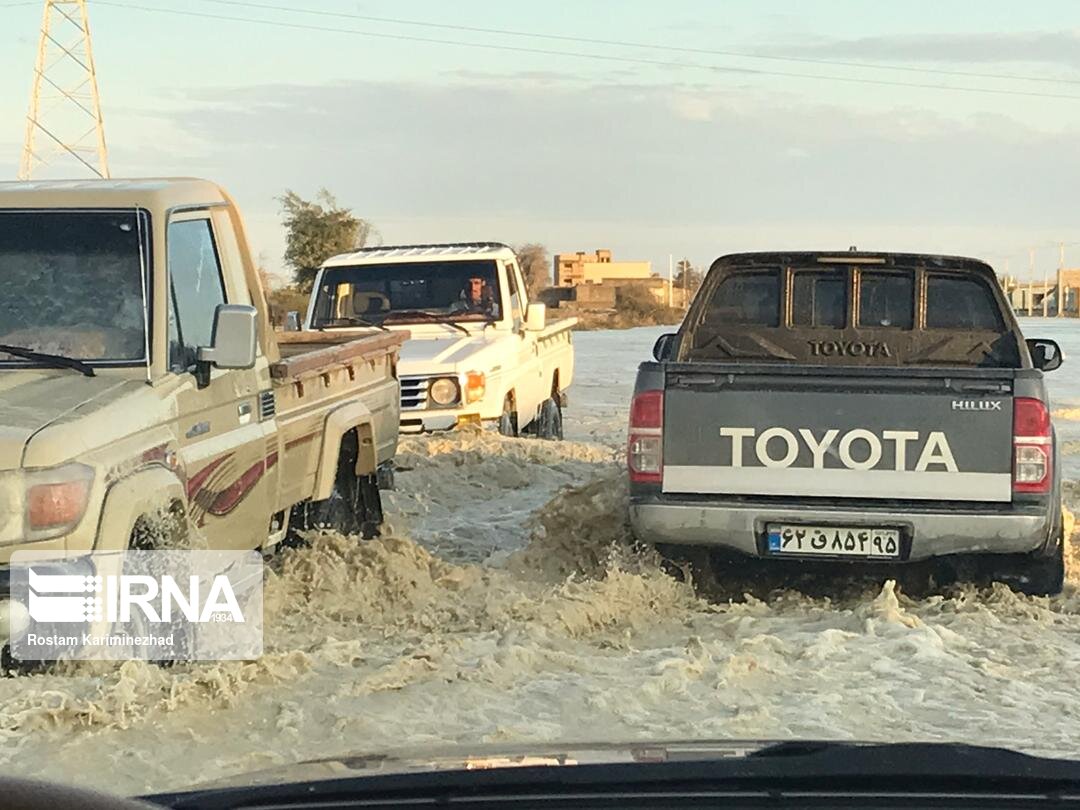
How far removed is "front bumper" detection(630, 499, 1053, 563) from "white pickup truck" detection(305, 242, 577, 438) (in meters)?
5.42

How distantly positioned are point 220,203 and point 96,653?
7.47 ft

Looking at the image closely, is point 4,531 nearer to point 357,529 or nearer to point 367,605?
point 367,605

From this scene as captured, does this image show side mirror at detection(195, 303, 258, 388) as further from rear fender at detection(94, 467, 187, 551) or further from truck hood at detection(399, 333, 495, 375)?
truck hood at detection(399, 333, 495, 375)

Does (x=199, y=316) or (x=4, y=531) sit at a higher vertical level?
(x=199, y=316)

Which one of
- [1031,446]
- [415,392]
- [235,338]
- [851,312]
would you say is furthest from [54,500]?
[415,392]

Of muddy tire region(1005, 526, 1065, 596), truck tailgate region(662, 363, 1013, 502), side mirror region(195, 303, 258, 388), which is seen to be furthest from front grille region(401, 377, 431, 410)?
side mirror region(195, 303, 258, 388)

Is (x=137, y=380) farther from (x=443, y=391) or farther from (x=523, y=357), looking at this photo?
(x=523, y=357)

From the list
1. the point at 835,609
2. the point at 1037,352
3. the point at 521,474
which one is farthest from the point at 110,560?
the point at 521,474

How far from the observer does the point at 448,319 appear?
1329cm

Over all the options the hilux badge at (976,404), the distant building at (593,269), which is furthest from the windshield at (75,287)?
the distant building at (593,269)

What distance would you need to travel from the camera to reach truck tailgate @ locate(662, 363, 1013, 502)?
658cm

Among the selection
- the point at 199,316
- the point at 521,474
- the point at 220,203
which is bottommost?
the point at 521,474

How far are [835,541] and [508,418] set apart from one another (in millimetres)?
6615

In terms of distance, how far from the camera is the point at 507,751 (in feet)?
9.10
